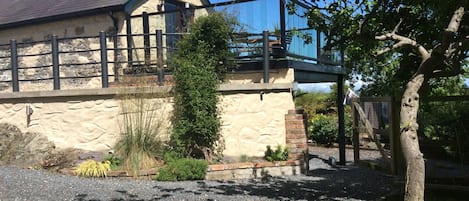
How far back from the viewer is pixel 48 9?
1405 cm

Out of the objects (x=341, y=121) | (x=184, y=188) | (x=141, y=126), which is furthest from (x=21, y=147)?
(x=341, y=121)

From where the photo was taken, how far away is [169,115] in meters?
8.85

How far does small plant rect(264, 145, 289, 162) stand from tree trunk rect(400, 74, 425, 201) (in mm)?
4424

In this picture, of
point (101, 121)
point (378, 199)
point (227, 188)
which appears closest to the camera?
point (378, 199)

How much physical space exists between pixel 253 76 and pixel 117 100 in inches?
112

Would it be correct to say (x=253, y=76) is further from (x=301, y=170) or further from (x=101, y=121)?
(x=101, y=121)

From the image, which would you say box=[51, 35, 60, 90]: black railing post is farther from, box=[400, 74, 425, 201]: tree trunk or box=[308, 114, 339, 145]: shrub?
box=[308, 114, 339, 145]: shrub

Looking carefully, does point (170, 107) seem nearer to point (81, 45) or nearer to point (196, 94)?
point (196, 94)

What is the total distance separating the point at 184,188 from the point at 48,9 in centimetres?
944

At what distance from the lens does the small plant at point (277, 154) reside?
867cm

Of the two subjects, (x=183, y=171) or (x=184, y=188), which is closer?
(x=184, y=188)

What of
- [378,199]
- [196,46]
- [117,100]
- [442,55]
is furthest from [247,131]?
[442,55]

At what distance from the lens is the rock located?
8.71 metres

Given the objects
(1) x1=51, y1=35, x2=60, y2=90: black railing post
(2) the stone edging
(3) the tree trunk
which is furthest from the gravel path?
(3) the tree trunk
